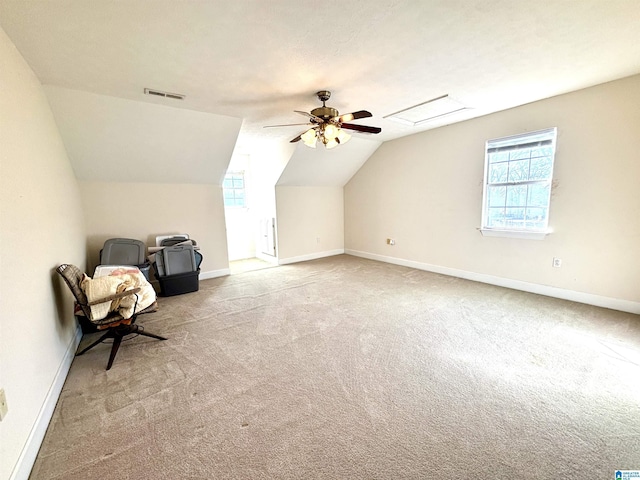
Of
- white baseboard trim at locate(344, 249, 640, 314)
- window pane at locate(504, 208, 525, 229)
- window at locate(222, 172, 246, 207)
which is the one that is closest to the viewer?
white baseboard trim at locate(344, 249, 640, 314)

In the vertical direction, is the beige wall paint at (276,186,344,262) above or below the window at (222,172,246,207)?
below

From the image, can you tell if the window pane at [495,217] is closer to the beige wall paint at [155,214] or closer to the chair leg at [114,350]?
the beige wall paint at [155,214]

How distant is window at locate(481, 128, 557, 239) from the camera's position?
11.3 feet

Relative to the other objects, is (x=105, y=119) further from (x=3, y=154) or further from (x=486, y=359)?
(x=486, y=359)

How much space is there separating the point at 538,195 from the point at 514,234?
569 mm

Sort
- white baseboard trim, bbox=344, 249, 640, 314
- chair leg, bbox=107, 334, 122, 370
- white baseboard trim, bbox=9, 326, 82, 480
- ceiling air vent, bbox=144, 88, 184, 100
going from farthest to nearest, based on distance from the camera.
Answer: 1. white baseboard trim, bbox=344, 249, 640, 314
2. ceiling air vent, bbox=144, 88, 184, 100
3. chair leg, bbox=107, 334, 122, 370
4. white baseboard trim, bbox=9, 326, 82, 480

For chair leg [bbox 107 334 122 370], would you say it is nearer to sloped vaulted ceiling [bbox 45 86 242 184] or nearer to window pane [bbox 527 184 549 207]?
sloped vaulted ceiling [bbox 45 86 242 184]

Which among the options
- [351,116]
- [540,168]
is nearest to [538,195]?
[540,168]

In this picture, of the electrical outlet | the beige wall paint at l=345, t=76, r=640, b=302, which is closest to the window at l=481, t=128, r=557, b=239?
the beige wall paint at l=345, t=76, r=640, b=302

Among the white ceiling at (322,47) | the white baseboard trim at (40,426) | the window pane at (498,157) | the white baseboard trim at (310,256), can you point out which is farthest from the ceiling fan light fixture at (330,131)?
the white baseboard trim at (310,256)

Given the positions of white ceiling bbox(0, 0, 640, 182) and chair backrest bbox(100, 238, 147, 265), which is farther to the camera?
chair backrest bbox(100, 238, 147, 265)

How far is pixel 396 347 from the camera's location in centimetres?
245

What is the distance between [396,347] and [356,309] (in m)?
0.89

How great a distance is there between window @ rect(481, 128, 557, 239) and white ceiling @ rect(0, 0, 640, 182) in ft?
2.21
